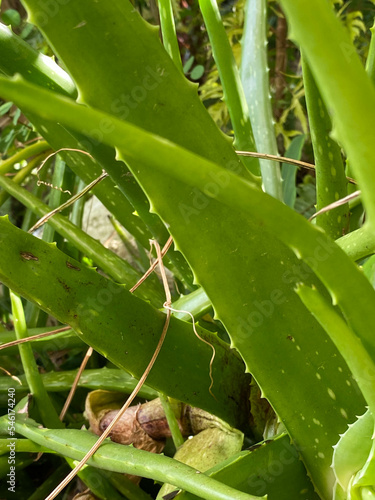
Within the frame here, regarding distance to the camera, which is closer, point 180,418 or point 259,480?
point 259,480

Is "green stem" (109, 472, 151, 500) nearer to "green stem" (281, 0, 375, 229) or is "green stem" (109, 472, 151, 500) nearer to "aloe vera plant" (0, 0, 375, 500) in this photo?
"aloe vera plant" (0, 0, 375, 500)

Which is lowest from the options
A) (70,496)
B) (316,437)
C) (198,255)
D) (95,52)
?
(70,496)

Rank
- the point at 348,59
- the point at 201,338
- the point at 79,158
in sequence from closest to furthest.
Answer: the point at 348,59 < the point at 201,338 < the point at 79,158

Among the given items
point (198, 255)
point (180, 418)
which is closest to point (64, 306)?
point (198, 255)

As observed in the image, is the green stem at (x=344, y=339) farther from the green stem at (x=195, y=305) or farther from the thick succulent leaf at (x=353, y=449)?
the green stem at (x=195, y=305)

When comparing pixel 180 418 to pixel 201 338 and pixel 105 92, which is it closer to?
pixel 201 338

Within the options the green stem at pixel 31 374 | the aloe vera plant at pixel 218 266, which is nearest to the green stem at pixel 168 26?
the aloe vera plant at pixel 218 266

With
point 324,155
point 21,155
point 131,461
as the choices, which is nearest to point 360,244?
point 324,155
